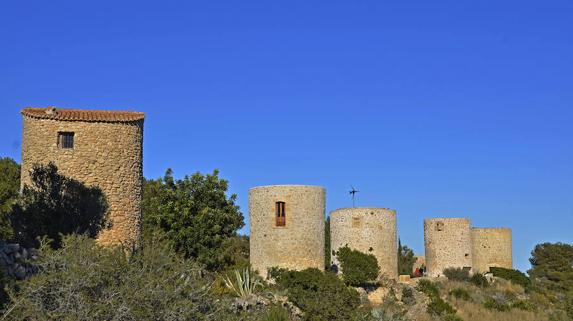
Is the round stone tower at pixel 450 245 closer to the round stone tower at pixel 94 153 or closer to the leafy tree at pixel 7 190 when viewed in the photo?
the round stone tower at pixel 94 153

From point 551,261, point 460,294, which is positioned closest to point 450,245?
point 460,294

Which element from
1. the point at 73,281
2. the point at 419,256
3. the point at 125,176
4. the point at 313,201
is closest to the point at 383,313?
the point at 313,201

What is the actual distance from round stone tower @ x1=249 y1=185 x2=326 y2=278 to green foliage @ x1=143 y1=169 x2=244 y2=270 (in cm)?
137

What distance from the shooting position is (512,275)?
126 ft

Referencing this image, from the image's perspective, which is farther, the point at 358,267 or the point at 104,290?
the point at 358,267

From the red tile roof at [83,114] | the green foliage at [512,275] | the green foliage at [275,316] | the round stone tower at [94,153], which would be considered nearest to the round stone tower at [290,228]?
the round stone tower at [94,153]

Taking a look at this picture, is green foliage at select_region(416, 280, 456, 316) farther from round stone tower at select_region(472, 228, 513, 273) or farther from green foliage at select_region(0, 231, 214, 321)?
green foliage at select_region(0, 231, 214, 321)

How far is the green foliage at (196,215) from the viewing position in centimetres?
2438

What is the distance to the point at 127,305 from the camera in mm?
9617

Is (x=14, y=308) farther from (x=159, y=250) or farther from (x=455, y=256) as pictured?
(x=455, y=256)

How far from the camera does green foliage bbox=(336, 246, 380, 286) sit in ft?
94.1

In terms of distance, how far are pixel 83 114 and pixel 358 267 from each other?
13180 millimetres

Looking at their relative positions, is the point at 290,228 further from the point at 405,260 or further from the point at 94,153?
the point at 405,260

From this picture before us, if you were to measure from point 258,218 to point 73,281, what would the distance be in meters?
17.6
